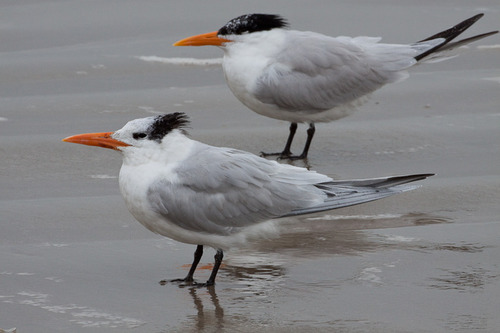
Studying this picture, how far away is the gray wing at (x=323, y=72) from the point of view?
688cm

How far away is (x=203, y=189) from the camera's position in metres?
4.73

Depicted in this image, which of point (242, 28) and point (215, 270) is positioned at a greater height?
point (242, 28)

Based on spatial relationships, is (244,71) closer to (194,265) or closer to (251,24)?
(251,24)

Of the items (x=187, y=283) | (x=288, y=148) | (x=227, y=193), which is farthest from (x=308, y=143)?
(x=187, y=283)

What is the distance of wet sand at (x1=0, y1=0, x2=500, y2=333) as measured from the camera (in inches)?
170

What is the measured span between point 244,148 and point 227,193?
2.19 m

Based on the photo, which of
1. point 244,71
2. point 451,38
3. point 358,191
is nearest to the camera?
point 358,191

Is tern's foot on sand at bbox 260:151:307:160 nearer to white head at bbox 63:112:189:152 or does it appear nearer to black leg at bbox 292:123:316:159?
black leg at bbox 292:123:316:159

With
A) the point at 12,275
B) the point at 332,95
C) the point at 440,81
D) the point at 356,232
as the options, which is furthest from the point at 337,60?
the point at 12,275

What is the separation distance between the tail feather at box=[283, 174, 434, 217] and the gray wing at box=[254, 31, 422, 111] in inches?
81.4

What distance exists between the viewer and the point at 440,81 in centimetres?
823

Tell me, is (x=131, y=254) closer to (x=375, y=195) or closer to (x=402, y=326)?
(x=375, y=195)

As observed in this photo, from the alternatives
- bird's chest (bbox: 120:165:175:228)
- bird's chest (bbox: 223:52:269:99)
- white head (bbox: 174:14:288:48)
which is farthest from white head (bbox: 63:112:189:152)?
white head (bbox: 174:14:288:48)

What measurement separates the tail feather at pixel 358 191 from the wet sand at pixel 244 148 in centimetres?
23
